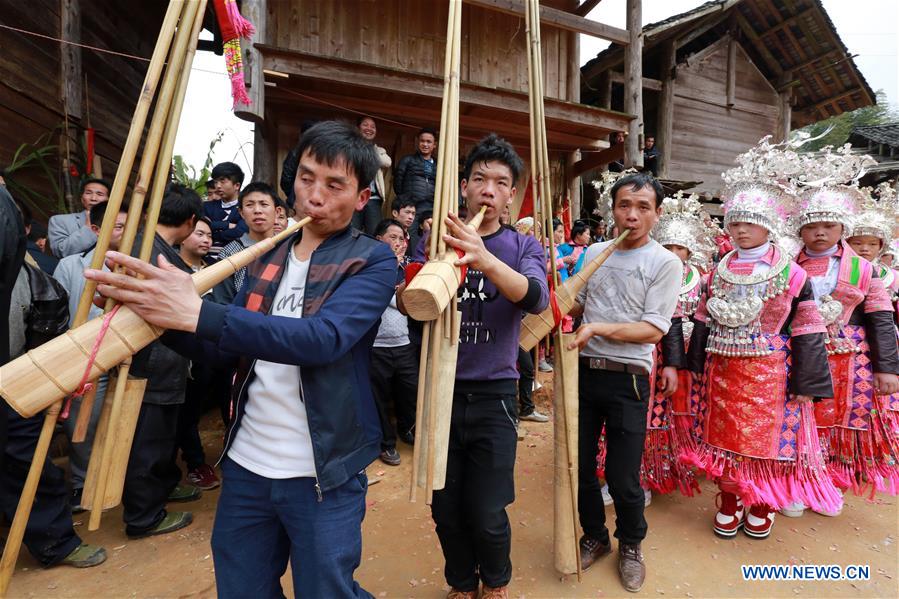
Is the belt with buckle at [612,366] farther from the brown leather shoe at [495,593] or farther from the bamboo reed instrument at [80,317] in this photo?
the bamboo reed instrument at [80,317]

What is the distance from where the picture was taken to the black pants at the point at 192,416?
10.7 ft

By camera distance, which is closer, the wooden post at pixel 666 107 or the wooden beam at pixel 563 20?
the wooden beam at pixel 563 20

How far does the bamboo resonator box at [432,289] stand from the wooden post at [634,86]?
19.2 feet

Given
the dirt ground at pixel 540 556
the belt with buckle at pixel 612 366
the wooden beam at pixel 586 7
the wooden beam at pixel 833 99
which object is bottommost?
the dirt ground at pixel 540 556

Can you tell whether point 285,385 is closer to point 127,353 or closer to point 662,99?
point 127,353

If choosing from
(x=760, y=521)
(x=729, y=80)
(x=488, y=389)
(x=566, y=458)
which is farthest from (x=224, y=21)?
(x=729, y=80)

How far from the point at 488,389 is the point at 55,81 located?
6.63 metres

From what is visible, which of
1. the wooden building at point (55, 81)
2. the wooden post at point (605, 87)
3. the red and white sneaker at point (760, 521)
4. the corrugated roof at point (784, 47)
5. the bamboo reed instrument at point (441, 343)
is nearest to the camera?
the bamboo reed instrument at point (441, 343)

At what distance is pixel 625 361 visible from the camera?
7.57 ft

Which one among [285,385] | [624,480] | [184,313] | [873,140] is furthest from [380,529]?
[873,140]

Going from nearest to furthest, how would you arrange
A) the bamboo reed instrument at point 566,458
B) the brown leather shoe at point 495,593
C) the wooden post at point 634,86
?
the brown leather shoe at point 495,593, the bamboo reed instrument at point 566,458, the wooden post at point 634,86

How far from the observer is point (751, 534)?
2826mm

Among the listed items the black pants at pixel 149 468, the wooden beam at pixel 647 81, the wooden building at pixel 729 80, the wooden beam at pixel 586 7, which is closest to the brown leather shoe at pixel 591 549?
the black pants at pixel 149 468

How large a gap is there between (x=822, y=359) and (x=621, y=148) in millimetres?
4861
